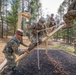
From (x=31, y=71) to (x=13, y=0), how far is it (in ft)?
80.1

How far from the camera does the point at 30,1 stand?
32406 millimetres

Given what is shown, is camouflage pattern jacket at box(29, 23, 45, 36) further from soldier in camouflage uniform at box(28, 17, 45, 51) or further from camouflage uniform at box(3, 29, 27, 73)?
camouflage uniform at box(3, 29, 27, 73)

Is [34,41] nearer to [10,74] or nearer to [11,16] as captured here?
[10,74]

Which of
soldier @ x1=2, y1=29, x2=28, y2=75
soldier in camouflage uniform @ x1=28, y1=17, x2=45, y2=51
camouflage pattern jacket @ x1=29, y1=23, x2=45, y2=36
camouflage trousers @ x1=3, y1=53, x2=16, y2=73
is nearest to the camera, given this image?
soldier @ x1=2, y1=29, x2=28, y2=75

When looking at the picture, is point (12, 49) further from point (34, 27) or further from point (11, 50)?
point (34, 27)

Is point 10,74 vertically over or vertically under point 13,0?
under

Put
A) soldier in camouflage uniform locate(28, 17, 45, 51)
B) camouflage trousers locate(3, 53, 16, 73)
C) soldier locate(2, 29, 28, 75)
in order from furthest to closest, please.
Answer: soldier in camouflage uniform locate(28, 17, 45, 51)
camouflage trousers locate(3, 53, 16, 73)
soldier locate(2, 29, 28, 75)

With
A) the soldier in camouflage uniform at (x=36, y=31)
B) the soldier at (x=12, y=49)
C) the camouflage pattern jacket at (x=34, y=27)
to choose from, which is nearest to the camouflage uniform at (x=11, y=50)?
the soldier at (x=12, y=49)

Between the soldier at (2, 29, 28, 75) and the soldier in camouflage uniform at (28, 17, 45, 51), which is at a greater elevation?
the soldier in camouflage uniform at (28, 17, 45, 51)

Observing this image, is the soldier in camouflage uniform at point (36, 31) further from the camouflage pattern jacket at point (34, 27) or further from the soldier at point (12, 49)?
the soldier at point (12, 49)

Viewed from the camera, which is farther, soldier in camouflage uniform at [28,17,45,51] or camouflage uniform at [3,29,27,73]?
soldier in camouflage uniform at [28,17,45,51]

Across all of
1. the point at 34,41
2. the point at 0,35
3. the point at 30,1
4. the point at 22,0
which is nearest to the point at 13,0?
the point at 22,0

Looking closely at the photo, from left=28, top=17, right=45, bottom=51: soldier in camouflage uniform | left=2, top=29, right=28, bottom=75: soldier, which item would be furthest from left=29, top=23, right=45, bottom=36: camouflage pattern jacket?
left=2, top=29, right=28, bottom=75: soldier

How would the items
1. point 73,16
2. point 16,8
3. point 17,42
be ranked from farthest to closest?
point 16,8, point 73,16, point 17,42
